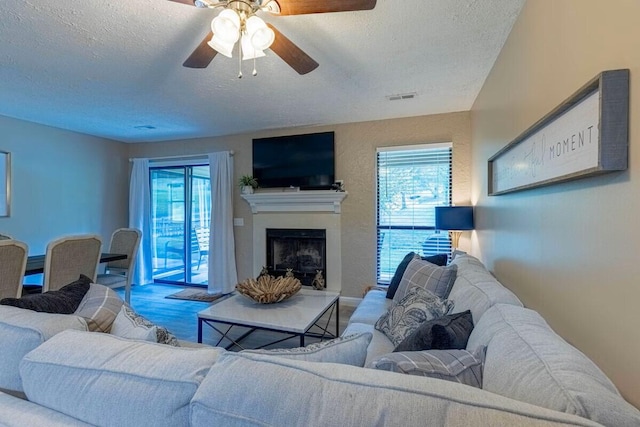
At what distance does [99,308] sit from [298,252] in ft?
10.5

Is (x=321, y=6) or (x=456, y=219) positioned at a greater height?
(x=321, y=6)

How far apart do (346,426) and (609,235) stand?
0.96 metres

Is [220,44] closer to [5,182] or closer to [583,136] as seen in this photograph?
[583,136]

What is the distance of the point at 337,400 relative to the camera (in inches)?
27.0

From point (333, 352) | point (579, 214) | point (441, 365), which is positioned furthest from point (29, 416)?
point (579, 214)

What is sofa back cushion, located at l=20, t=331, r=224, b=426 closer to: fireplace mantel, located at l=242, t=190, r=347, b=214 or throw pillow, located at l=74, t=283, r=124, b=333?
throw pillow, located at l=74, t=283, r=124, b=333

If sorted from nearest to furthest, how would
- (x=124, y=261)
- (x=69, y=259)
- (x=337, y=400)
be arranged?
1. (x=337, y=400)
2. (x=69, y=259)
3. (x=124, y=261)

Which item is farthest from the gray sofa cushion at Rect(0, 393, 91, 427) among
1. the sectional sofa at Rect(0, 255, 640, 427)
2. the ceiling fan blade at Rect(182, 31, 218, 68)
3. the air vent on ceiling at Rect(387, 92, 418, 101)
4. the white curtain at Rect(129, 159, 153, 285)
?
the white curtain at Rect(129, 159, 153, 285)

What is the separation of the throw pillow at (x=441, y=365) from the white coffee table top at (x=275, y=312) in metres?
1.13

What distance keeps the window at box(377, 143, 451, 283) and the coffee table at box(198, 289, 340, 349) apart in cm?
149

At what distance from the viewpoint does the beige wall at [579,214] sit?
0.87 meters

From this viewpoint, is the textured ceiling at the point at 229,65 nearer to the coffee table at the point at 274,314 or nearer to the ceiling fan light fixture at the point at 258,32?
the ceiling fan light fixture at the point at 258,32

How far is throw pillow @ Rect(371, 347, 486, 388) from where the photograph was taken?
96cm

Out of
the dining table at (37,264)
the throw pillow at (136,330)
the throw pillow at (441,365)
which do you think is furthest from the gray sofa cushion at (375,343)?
the dining table at (37,264)
